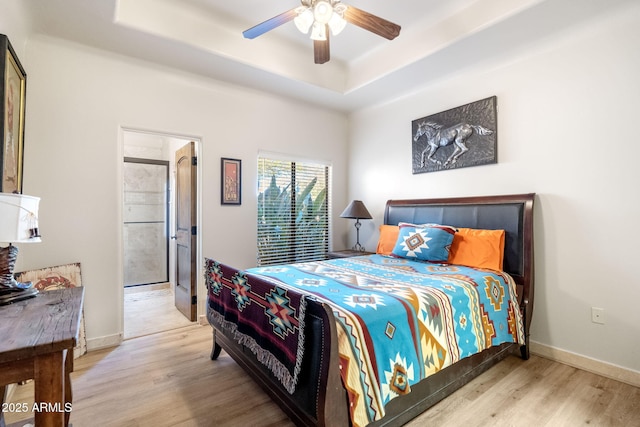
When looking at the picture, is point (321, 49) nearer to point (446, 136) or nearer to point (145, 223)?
point (446, 136)

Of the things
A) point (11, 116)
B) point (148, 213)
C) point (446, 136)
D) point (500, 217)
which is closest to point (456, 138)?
point (446, 136)

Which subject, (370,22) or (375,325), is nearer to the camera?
(375,325)

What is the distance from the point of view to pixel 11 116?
2.01m

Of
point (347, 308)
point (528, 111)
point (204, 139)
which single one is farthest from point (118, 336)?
point (528, 111)

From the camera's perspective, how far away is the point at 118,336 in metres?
2.82

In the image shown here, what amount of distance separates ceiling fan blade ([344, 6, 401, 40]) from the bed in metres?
1.75

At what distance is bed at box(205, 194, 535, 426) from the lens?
1.36 m

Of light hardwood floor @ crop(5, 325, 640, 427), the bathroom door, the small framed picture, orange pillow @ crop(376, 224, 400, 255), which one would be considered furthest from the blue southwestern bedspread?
the small framed picture

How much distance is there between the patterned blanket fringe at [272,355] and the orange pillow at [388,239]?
6.23 feet

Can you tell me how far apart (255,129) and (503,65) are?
2.69m

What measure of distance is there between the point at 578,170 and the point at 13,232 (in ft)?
11.9

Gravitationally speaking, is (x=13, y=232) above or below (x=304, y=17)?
below

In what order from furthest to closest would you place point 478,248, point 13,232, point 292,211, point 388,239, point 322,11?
point 292,211 → point 388,239 → point 478,248 → point 322,11 → point 13,232

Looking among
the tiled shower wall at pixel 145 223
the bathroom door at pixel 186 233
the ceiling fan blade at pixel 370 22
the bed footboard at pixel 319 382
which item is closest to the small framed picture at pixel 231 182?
the bathroom door at pixel 186 233
